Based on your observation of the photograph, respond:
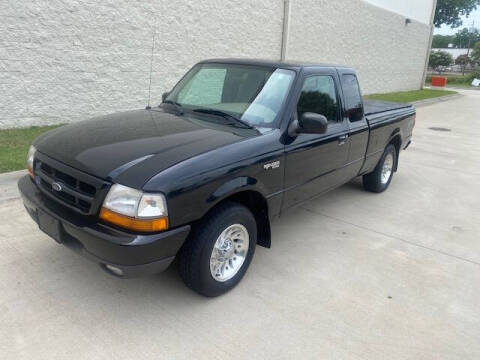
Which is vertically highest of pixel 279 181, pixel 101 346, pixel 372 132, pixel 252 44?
pixel 252 44

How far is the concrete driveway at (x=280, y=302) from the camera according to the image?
2.59 meters

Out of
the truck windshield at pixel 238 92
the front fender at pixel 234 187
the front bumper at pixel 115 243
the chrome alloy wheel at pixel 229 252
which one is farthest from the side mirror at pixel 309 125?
the front bumper at pixel 115 243

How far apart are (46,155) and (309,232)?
2747 millimetres

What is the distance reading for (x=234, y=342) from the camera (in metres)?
2.63

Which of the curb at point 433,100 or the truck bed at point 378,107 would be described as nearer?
the truck bed at point 378,107

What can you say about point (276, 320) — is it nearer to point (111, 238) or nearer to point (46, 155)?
point (111, 238)

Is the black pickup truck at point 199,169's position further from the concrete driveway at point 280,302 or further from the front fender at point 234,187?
the concrete driveway at point 280,302

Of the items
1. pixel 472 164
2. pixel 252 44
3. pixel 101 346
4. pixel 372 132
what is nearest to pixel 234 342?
pixel 101 346

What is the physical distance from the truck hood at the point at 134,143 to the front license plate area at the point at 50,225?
413 millimetres

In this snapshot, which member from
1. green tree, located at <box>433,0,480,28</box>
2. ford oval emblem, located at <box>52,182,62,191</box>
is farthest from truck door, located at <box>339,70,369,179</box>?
green tree, located at <box>433,0,480,28</box>

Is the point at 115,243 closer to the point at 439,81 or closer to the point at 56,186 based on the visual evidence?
the point at 56,186

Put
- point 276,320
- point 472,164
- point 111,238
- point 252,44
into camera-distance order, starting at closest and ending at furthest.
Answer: point 111,238 → point 276,320 → point 472,164 → point 252,44

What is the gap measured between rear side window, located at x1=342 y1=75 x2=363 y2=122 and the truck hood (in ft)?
5.56

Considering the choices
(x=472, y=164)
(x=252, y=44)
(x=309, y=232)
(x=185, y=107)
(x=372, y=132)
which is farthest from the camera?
(x=252, y=44)
